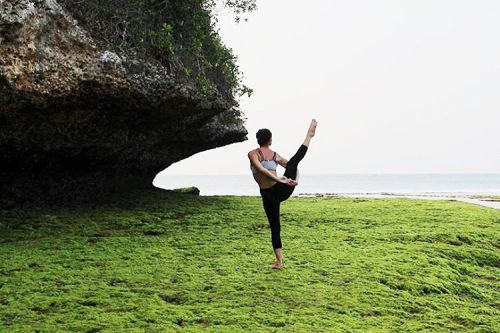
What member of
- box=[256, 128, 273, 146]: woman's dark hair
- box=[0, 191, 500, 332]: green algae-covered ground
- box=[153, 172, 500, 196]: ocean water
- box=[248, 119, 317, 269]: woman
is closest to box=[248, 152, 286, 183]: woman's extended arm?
box=[248, 119, 317, 269]: woman

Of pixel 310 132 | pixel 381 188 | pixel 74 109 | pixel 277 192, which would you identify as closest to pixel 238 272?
pixel 277 192

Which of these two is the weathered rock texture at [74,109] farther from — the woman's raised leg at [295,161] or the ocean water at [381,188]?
the ocean water at [381,188]

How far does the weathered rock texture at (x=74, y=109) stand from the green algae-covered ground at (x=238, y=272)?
1156 millimetres

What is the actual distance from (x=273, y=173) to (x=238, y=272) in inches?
69.7

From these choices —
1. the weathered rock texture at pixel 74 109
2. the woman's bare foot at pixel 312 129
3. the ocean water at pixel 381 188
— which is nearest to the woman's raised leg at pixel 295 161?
the woman's bare foot at pixel 312 129

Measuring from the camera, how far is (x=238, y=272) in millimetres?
8641

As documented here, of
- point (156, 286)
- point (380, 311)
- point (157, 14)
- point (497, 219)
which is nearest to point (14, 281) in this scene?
point (156, 286)

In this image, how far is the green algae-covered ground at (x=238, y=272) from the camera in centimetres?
655

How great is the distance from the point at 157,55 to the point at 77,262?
238 inches

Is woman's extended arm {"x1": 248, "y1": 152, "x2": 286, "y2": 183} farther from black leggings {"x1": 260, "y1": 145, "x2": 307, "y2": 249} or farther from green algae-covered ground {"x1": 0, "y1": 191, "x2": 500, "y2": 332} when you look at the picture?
green algae-covered ground {"x1": 0, "y1": 191, "x2": 500, "y2": 332}

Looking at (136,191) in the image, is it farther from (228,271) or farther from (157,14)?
(228,271)

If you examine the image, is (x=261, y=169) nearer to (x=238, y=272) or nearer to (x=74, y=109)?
(x=238, y=272)

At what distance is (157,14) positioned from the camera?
1380 centimetres

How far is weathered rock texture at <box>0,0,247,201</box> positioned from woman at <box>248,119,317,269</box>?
4451 mm
